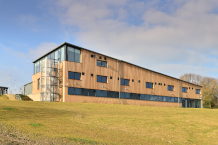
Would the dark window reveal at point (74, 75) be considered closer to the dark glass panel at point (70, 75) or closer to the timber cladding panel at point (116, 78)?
the dark glass panel at point (70, 75)

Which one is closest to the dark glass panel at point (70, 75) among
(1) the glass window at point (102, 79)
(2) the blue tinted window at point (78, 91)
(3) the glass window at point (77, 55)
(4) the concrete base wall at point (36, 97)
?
(2) the blue tinted window at point (78, 91)

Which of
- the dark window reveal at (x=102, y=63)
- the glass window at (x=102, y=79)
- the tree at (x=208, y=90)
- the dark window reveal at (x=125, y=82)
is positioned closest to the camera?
the glass window at (x=102, y=79)

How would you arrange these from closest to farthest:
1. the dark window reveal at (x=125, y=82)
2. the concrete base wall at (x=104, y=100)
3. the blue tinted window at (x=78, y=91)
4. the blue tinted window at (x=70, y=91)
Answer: the blue tinted window at (x=70, y=91) < the concrete base wall at (x=104, y=100) < the blue tinted window at (x=78, y=91) < the dark window reveal at (x=125, y=82)

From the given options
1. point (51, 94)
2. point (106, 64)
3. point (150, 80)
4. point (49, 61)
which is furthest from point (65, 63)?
point (150, 80)

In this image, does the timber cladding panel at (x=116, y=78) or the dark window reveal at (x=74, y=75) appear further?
the timber cladding panel at (x=116, y=78)

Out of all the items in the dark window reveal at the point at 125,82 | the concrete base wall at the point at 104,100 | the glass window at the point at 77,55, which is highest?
the glass window at the point at 77,55

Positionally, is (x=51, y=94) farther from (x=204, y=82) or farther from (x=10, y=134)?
(x=204, y=82)

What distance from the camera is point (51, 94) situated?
3909cm

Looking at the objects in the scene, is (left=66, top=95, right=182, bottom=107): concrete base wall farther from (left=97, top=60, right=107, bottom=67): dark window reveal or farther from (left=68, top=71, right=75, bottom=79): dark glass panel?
(left=97, top=60, right=107, bottom=67): dark window reveal

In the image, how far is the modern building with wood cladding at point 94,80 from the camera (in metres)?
39.5

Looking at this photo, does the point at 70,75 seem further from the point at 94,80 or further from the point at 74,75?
the point at 94,80

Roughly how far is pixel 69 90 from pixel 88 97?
4292 mm

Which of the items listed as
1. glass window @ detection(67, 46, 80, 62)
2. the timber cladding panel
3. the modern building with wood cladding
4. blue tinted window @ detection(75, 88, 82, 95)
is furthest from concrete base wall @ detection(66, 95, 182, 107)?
glass window @ detection(67, 46, 80, 62)

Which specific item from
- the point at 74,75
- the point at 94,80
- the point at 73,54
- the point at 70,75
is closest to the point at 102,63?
the point at 94,80
